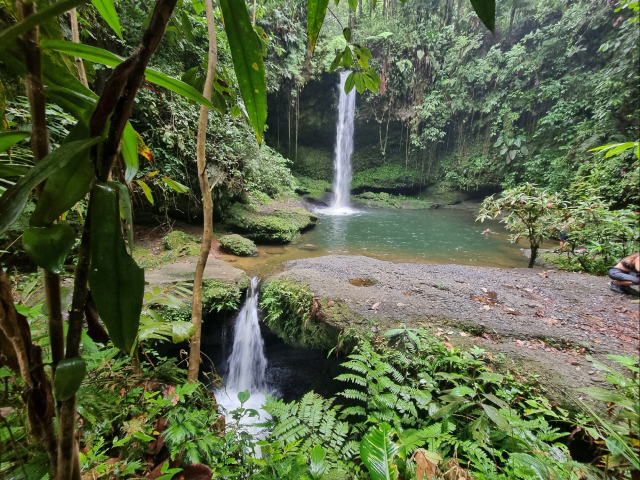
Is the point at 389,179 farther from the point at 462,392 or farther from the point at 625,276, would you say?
the point at 462,392

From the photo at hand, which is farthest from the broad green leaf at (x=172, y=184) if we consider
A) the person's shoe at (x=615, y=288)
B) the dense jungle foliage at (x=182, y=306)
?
the person's shoe at (x=615, y=288)

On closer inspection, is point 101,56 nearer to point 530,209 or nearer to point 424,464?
point 424,464

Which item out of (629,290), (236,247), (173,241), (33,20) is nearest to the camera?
(33,20)

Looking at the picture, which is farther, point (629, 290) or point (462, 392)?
point (629, 290)

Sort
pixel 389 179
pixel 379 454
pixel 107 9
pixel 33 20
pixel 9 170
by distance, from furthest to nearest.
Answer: pixel 389 179 < pixel 379 454 < pixel 107 9 < pixel 9 170 < pixel 33 20

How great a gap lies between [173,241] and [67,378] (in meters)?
4.94

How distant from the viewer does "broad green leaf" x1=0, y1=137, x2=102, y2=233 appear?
28cm

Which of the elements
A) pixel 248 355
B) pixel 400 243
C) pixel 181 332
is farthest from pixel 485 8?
pixel 400 243

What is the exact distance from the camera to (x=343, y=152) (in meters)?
14.2

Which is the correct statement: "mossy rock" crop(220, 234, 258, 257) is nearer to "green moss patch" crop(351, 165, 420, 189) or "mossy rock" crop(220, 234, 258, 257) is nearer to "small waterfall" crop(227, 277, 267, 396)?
"small waterfall" crop(227, 277, 267, 396)

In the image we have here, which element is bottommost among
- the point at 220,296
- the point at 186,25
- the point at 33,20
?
the point at 220,296

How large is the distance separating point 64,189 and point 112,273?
104 millimetres

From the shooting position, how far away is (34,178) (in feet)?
0.95

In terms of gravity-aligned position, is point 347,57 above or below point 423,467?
above
